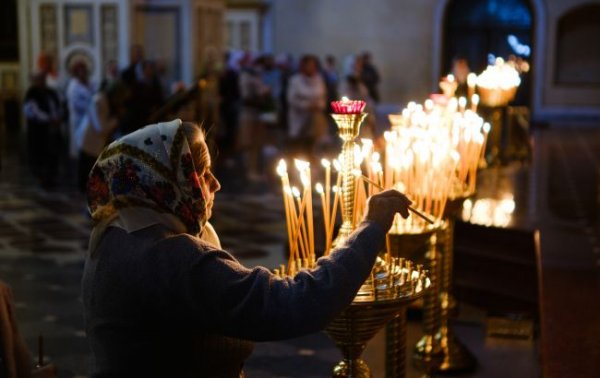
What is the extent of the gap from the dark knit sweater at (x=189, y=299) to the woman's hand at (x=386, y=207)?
0.13 feet

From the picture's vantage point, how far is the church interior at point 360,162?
4430mm

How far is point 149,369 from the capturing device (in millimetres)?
2795

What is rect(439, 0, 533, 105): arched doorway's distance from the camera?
2356 cm

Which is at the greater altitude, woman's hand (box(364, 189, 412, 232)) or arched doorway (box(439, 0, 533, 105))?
arched doorway (box(439, 0, 533, 105))

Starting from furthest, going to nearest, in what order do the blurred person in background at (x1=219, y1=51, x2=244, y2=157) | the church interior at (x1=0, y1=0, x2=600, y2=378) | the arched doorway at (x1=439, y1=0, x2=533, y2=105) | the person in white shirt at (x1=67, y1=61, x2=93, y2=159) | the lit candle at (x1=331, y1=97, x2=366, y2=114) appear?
the arched doorway at (x1=439, y1=0, x2=533, y2=105) → the blurred person in background at (x1=219, y1=51, x2=244, y2=157) → the person in white shirt at (x1=67, y1=61, x2=93, y2=159) → the church interior at (x1=0, y1=0, x2=600, y2=378) → the lit candle at (x1=331, y1=97, x2=366, y2=114)

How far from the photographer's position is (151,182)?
2.72m

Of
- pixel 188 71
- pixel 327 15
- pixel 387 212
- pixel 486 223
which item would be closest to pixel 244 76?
pixel 188 71

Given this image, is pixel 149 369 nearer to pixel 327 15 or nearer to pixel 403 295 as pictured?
pixel 403 295

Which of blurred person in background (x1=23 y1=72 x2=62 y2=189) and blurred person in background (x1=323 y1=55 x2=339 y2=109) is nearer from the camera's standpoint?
blurred person in background (x1=23 y1=72 x2=62 y2=189)

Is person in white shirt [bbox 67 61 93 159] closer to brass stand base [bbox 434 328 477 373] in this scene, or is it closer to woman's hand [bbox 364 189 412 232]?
brass stand base [bbox 434 328 477 373]

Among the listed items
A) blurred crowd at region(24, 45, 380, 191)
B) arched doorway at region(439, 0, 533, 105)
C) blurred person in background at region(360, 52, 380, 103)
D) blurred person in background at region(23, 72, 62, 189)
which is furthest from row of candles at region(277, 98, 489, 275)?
arched doorway at region(439, 0, 533, 105)

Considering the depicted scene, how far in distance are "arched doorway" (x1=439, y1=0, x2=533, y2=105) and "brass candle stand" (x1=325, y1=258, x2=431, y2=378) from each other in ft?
68.1

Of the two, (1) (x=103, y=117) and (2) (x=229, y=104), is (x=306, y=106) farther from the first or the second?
(1) (x=103, y=117)

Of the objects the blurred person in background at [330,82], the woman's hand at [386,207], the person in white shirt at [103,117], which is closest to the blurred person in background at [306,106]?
the blurred person in background at [330,82]
